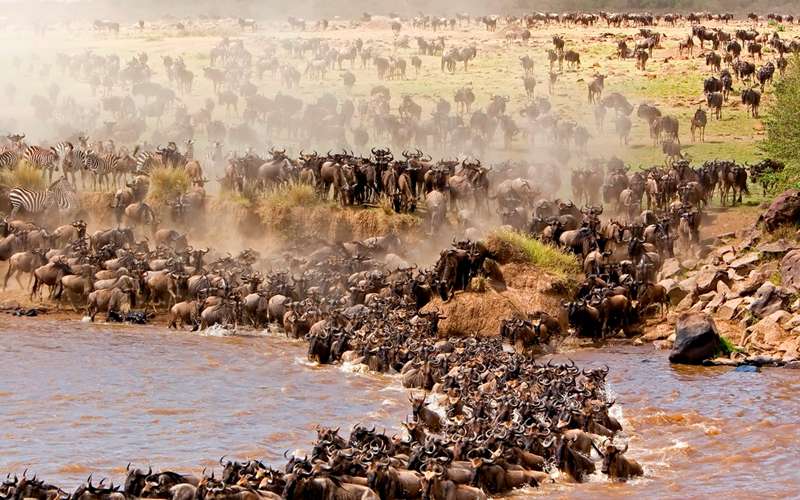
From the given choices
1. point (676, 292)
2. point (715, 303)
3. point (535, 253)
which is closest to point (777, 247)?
point (676, 292)

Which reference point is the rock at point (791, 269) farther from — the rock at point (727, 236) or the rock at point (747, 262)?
the rock at point (727, 236)

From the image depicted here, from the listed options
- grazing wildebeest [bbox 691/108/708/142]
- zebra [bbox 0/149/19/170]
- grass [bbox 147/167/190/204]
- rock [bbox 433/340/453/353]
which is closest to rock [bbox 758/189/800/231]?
rock [bbox 433/340/453/353]

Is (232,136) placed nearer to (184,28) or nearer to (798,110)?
(798,110)

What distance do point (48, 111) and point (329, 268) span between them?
2573 cm

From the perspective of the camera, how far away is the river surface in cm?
1683

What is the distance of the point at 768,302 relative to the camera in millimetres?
25422

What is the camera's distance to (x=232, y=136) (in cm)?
4381

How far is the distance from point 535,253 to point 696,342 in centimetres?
504

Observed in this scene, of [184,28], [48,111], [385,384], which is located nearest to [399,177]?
[385,384]

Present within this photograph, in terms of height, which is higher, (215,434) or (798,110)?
(798,110)

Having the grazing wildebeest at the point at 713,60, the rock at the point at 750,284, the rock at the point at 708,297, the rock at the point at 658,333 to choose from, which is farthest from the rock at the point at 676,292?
the grazing wildebeest at the point at 713,60

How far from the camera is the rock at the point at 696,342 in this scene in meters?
23.7

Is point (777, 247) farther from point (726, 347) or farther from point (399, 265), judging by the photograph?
point (399, 265)

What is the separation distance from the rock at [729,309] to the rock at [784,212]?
12.7ft
